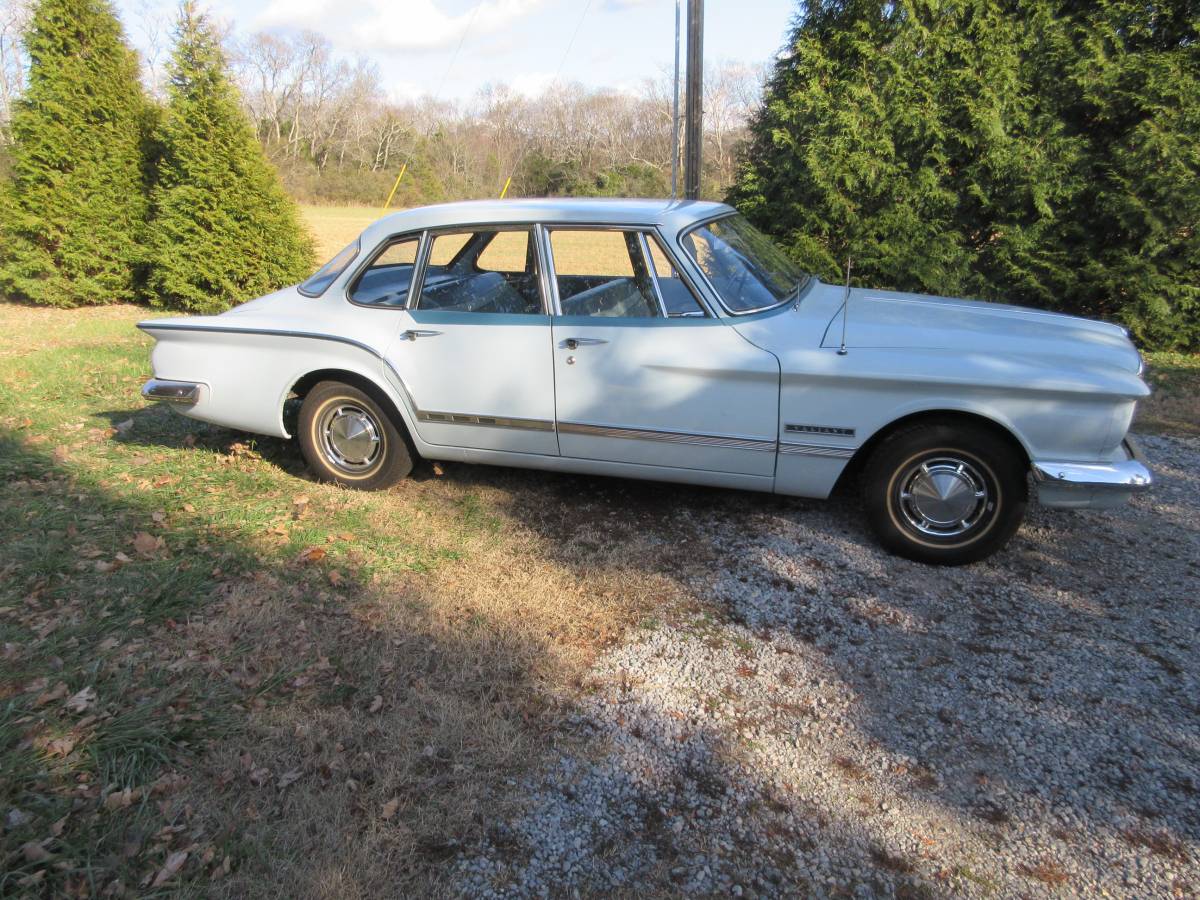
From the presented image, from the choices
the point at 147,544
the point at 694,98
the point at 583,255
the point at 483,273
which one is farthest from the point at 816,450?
the point at 694,98

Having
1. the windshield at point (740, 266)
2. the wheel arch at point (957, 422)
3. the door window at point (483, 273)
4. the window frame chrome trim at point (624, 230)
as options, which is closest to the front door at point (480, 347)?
the door window at point (483, 273)

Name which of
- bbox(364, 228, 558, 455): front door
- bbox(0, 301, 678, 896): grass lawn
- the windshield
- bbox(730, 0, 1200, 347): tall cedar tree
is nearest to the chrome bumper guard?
bbox(0, 301, 678, 896): grass lawn

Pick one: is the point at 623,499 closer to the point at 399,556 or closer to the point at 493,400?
the point at 493,400

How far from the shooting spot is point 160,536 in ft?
14.4

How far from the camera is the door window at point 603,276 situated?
4336mm

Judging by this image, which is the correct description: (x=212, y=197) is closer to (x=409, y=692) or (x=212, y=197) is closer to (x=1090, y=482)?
(x=409, y=692)

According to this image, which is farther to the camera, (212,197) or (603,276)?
(212,197)

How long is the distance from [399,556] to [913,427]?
2.75 meters

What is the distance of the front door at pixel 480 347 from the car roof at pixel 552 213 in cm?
9

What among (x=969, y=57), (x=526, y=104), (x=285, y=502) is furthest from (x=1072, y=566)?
(x=526, y=104)

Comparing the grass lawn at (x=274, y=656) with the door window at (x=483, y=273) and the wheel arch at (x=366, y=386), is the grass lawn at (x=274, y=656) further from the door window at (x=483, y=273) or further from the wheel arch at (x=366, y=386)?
the door window at (x=483, y=273)

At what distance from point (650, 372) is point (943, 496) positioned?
1600mm

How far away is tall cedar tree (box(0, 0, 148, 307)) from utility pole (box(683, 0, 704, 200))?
26.3 feet

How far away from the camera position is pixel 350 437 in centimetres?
504
